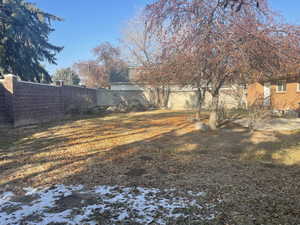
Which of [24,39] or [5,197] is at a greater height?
[24,39]

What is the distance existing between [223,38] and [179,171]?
3.92 m

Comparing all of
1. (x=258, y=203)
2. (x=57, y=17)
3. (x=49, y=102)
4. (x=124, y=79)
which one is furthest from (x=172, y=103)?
(x=258, y=203)

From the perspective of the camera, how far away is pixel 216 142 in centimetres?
589

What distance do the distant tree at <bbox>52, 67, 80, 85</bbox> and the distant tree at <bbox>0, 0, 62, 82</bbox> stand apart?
15.3 meters

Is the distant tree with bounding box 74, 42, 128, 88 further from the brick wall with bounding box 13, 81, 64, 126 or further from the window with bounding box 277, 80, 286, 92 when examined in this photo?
the window with bounding box 277, 80, 286, 92

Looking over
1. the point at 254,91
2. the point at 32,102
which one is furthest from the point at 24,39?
the point at 254,91

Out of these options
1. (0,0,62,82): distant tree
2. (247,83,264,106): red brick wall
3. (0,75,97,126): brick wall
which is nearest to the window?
(247,83,264,106): red brick wall

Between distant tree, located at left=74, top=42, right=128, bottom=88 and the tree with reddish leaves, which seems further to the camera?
distant tree, located at left=74, top=42, right=128, bottom=88

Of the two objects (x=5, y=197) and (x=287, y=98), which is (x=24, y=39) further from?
(x=287, y=98)

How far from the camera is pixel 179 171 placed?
3795 millimetres

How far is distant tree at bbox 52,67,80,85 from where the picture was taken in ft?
111

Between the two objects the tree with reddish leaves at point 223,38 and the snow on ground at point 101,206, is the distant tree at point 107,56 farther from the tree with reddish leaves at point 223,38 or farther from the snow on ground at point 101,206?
the snow on ground at point 101,206

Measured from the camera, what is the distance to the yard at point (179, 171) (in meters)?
2.53

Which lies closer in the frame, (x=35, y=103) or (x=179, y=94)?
(x=35, y=103)
